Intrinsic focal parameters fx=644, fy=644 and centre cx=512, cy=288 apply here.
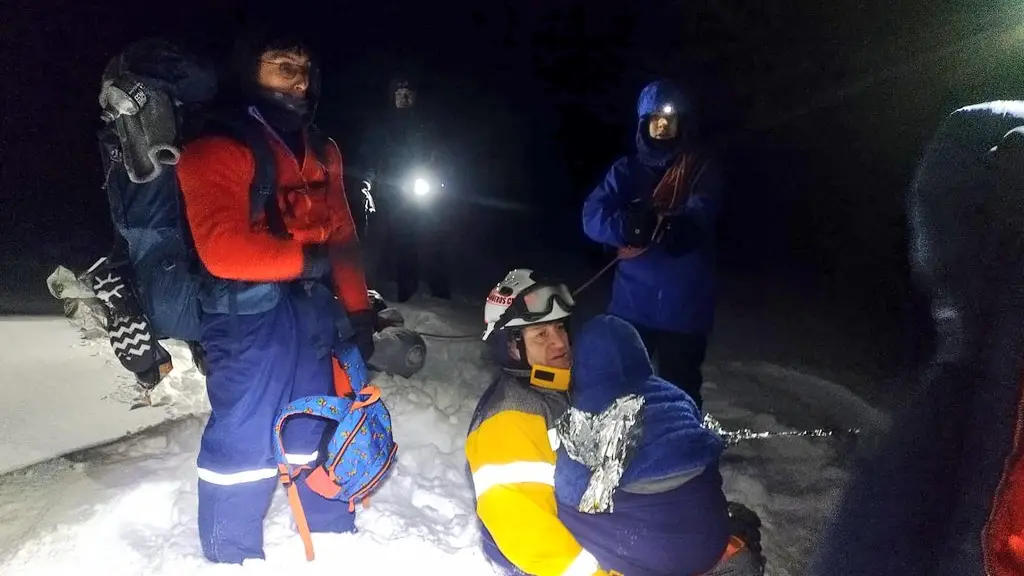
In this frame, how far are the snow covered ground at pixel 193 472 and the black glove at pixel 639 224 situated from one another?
135 centimetres

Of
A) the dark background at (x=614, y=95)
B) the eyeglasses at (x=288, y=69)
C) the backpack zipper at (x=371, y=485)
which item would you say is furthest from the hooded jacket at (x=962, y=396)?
the dark background at (x=614, y=95)

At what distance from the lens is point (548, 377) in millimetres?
2221

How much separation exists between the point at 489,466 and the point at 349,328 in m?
1.05

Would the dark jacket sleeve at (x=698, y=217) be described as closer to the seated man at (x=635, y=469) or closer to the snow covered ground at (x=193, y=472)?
the seated man at (x=635, y=469)

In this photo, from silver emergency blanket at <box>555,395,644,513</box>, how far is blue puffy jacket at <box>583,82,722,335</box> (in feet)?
3.78

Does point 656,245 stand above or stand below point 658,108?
below

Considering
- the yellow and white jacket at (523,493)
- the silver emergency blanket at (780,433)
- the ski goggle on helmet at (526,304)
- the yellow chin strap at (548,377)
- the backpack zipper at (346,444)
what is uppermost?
the ski goggle on helmet at (526,304)

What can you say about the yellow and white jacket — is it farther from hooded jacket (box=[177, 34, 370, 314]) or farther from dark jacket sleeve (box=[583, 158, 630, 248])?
dark jacket sleeve (box=[583, 158, 630, 248])

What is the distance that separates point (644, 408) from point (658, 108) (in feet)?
5.18

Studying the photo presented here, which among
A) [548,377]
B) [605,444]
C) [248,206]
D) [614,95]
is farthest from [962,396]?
[614,95]

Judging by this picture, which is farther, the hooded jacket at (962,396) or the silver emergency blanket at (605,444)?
the silver emergency blanket at (605,444)

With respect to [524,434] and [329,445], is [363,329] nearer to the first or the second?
[329,445]

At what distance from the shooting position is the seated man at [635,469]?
202 centimetres

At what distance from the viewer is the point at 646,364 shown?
84.7 inches
